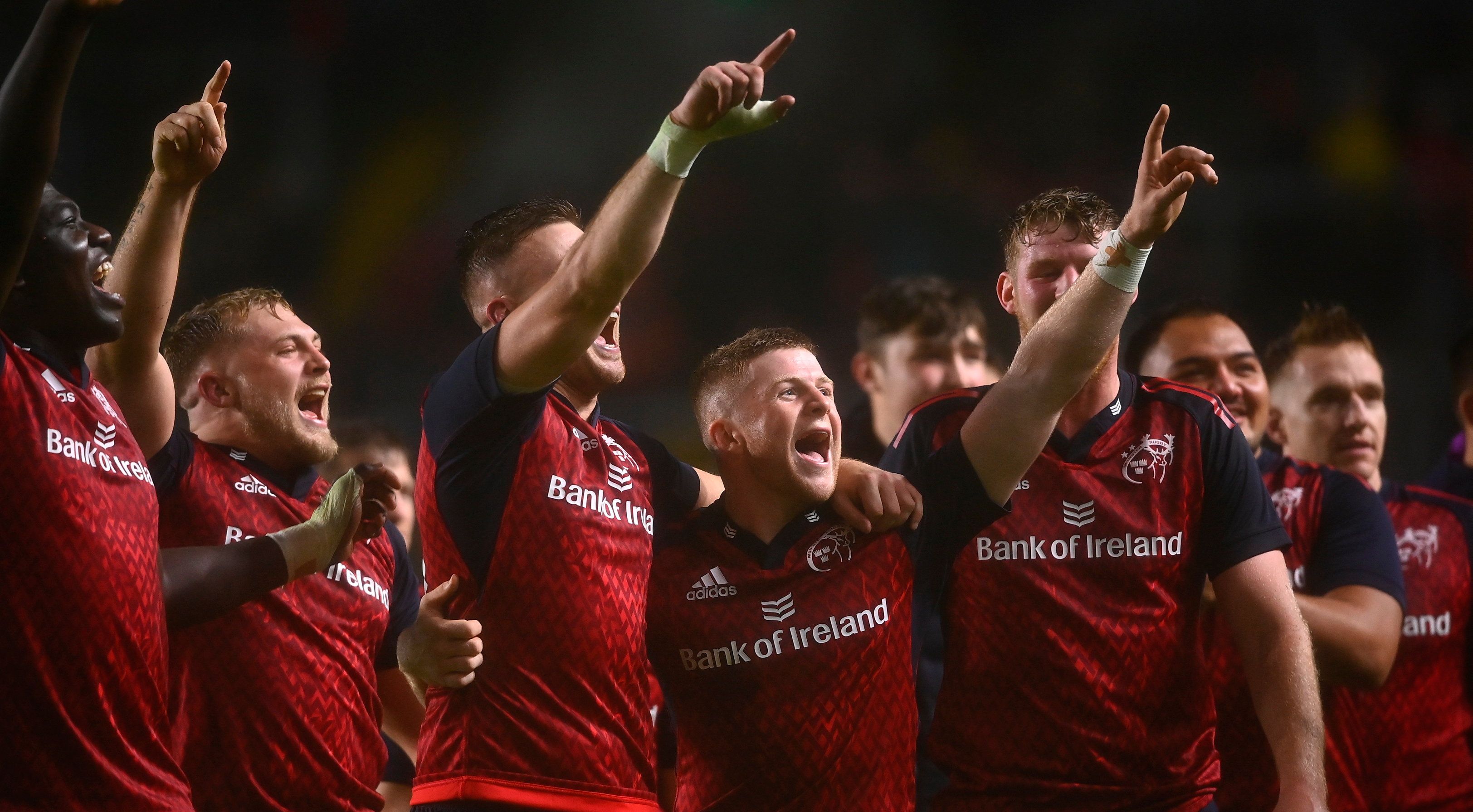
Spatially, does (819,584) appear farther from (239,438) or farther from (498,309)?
(239,438)

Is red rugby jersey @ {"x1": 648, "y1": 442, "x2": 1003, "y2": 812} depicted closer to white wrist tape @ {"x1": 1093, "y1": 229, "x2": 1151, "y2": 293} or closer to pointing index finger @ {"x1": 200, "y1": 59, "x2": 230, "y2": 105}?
white wrist tape @ {"x1": 1093, "y1": 229, "x2": 1151, "y2": 293}

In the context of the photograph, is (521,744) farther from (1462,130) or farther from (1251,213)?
(1462,130)

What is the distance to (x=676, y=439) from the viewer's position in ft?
29.9

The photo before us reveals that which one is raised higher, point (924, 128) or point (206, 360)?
point (924, 128)

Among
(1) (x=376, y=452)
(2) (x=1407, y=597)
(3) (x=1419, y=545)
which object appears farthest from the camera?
(1) (x=376, y=452)

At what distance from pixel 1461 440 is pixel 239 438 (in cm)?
464

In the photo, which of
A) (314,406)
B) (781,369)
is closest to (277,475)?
(314,406)

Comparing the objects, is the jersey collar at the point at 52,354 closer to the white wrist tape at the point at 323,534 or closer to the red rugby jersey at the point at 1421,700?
the white wrist tape at the point at 323,534

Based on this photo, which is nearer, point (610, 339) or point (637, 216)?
point (637, 216)

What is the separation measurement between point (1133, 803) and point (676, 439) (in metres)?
6.52

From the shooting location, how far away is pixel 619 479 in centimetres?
277

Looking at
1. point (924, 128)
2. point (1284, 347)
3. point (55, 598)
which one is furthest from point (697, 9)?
point (55, 598)

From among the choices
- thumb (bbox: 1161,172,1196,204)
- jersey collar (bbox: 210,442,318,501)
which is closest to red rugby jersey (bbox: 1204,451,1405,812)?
thumb (bbox: 1161,172,1196,204)

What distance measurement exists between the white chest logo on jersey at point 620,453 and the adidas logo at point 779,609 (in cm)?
41
